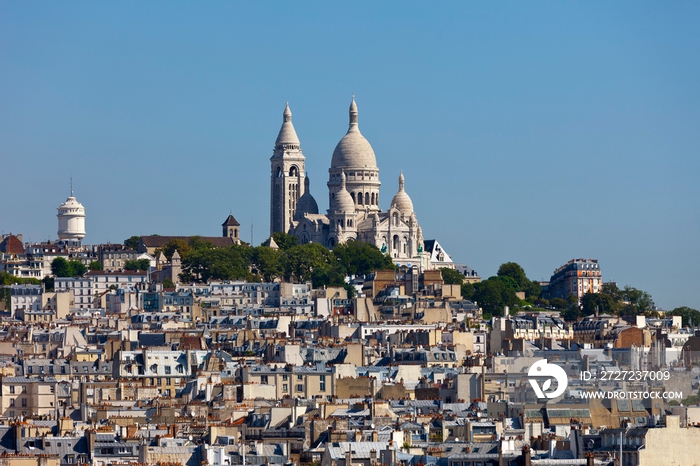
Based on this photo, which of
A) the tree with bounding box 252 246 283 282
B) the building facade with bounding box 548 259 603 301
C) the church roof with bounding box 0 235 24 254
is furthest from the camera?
the church roof with bounding box 0 235 24 254

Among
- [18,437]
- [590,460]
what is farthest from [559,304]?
[590,460]

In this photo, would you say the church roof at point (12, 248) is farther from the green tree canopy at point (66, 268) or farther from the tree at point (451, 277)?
the tree at point (451, 277)

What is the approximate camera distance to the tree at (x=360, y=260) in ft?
582

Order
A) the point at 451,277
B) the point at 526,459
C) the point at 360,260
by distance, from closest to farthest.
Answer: the point at 526,459 → the point at 451,277 → the point at 360,260

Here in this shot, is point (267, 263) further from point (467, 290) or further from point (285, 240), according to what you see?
point (285, 240)

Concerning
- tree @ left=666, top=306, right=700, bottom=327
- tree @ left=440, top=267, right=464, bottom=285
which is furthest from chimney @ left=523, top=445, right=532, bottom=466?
tree @ left=440, top=267, right=464, bottom=285

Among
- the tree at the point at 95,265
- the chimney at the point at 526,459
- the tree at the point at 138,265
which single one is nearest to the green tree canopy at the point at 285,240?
the tree at the point at 138,265

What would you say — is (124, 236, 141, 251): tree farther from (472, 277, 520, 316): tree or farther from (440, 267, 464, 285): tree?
(472, 277, 520, 316): tree

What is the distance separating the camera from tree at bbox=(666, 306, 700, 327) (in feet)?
485

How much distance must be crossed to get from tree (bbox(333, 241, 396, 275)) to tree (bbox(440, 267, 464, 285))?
392 cm

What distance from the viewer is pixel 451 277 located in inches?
6826

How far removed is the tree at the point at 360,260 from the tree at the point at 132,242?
1838 centimetres

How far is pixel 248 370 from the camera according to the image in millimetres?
80312

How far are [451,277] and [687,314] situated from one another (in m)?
25.3
